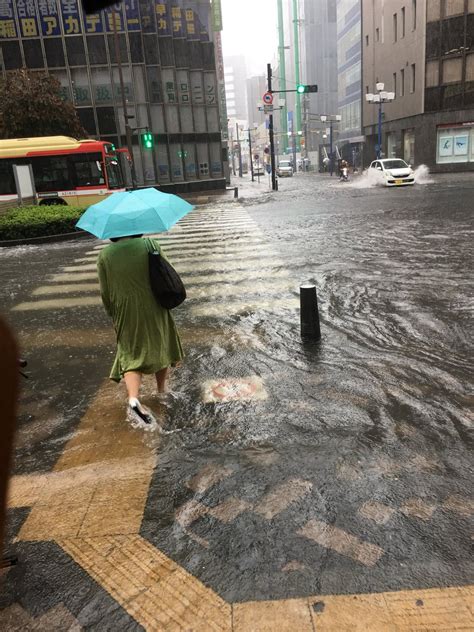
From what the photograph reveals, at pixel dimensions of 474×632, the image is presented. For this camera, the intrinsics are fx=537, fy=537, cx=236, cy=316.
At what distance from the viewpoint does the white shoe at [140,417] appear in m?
4.32

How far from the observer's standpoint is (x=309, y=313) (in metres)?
6.38

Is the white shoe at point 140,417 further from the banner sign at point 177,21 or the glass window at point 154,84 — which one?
the banner sign at point 177,21

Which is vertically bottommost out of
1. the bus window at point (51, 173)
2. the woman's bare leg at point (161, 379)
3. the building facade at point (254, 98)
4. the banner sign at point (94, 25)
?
the woman's bare leg at point (161, 379)

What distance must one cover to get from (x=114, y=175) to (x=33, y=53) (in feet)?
57.6

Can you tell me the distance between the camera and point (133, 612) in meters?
2.56

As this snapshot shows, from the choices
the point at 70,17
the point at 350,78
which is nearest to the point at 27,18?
the point at 70,17

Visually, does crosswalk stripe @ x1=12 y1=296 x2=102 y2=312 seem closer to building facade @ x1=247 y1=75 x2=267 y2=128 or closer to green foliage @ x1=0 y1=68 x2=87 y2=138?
green foliage @ x1=0 y1=68 x2=87 y2=138

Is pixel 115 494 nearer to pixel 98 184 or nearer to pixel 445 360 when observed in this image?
pixel 445 360

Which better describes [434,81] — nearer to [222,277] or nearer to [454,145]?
[454,145]

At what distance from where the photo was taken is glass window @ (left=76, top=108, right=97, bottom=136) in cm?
3553

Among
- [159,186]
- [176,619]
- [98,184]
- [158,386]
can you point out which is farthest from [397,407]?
[159,186]

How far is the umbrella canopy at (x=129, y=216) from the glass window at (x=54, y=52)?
35.8 metres

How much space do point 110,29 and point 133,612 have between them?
38.2 meters

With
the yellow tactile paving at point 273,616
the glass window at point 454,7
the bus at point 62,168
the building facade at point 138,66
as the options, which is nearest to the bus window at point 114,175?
the bus at point 62,168
